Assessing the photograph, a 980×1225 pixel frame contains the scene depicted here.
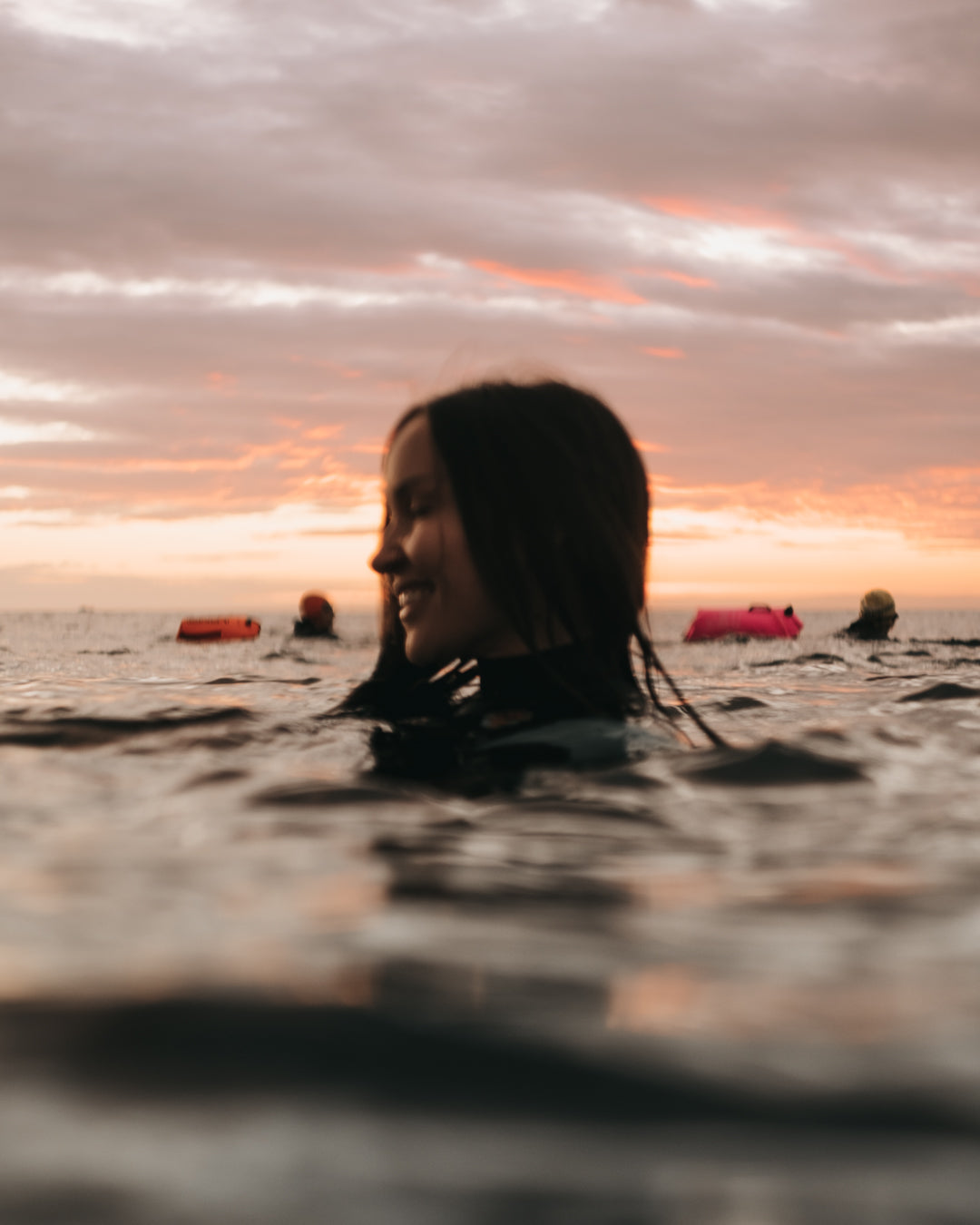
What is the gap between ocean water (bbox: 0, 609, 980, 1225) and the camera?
0.74 m

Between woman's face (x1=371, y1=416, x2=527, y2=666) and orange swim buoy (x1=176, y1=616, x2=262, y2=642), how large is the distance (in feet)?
56.7

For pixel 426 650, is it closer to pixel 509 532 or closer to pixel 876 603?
pixel 509 532

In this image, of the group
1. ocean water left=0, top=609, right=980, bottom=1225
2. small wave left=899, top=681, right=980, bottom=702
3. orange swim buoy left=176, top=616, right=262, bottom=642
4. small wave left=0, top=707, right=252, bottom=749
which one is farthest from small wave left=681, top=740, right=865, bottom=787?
orange swim buoy left=176, top=616, right=262, bottom=642

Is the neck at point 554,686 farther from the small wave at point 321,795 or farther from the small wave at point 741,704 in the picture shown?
the small wave at point 741,704

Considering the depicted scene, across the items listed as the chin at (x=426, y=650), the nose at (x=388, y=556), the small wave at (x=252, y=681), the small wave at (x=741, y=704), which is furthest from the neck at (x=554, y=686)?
the small wave at (x=252, y=681)

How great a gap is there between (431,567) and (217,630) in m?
17.8

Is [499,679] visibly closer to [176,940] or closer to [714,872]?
[714,872]

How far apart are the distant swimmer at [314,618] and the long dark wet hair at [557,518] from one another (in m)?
17.1

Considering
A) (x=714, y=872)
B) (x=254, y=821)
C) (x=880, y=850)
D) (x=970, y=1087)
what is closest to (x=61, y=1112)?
(x=970, y=1087)

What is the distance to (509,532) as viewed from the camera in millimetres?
3033

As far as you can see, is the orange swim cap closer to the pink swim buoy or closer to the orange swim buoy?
the orange swim buoy

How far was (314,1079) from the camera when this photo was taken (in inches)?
35.4

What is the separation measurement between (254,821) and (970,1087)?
57.8 inches

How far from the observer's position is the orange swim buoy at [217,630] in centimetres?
2005
